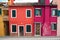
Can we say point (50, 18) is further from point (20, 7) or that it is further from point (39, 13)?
point (20, 7)

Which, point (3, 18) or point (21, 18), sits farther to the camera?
point (3, 18)

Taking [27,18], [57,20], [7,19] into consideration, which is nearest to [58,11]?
[57,20]

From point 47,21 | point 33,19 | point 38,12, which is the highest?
point 38,12

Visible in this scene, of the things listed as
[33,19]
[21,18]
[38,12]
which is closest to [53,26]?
[38,12]

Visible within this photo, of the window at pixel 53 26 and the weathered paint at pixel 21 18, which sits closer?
the window at pixel 53 26

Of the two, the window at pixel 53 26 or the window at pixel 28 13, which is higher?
the window at pixel 28 13

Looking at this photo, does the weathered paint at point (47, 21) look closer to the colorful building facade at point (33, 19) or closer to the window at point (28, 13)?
the colorful building facade at point (33, 19)

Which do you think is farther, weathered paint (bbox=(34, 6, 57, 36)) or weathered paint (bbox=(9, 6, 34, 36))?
weathered paint (bbox=(9, 6, 34, 36))

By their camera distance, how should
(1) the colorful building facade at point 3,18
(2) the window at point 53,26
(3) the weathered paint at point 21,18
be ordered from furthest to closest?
(1) the colorful building facade at point 3,18, (3) the weathered paint at point 21,18, (2) the window at point 53,26

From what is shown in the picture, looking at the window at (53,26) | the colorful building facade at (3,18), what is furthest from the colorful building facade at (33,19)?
the colorful building facade at (3,18)

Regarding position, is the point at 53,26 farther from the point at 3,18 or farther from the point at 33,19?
the point at 3,18

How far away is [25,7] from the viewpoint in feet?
125

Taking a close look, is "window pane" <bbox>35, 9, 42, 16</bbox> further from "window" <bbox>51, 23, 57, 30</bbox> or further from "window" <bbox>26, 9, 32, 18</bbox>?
"window" <bbox>51, 23, 57, 30</bbox>

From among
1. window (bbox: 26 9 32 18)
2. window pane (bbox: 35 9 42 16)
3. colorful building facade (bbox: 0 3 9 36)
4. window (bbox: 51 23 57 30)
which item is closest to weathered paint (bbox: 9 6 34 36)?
window (bbox: 26 9 32 18)
